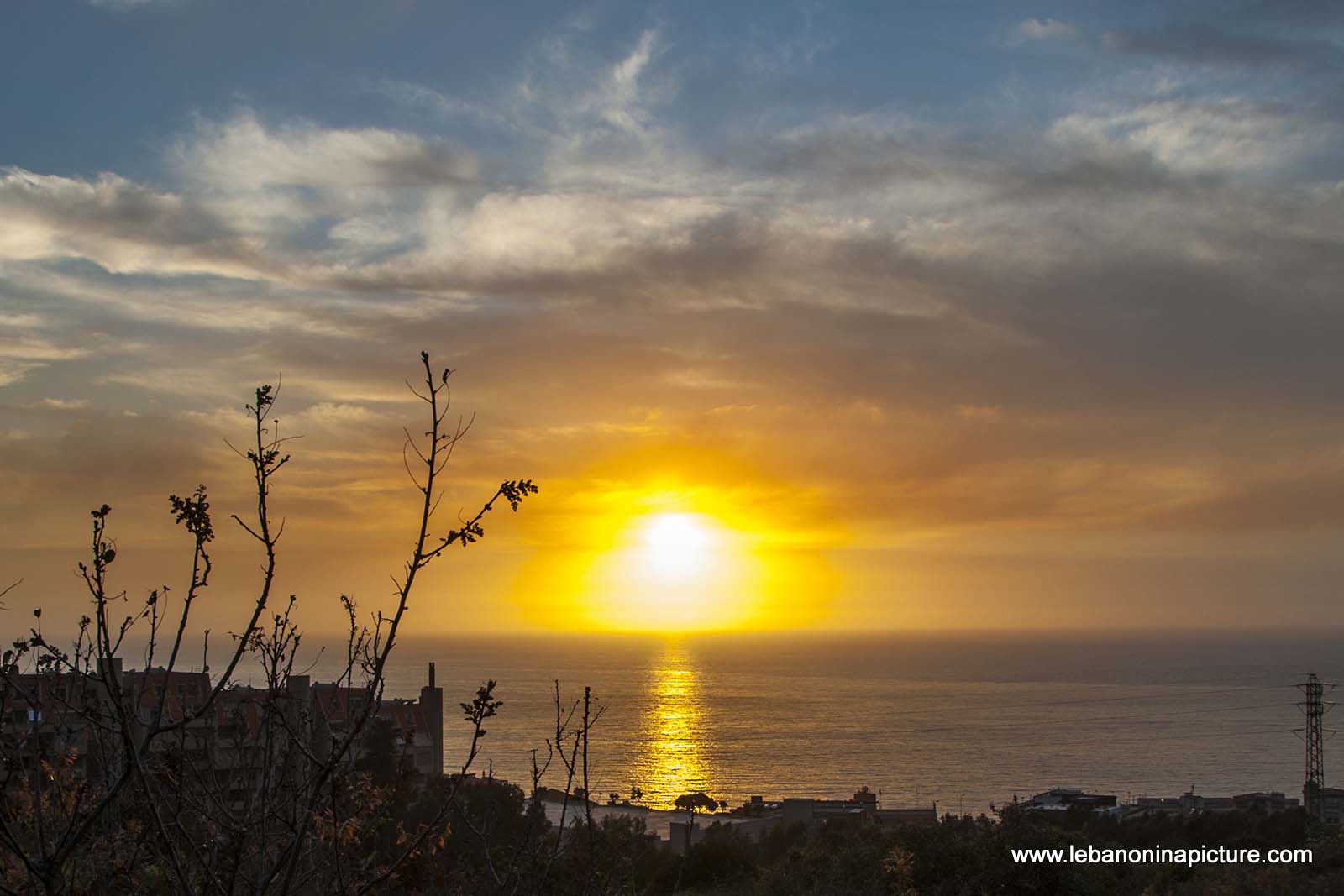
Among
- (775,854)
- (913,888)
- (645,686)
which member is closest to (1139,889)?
(913,888)

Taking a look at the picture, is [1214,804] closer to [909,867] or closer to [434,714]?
[434,714]

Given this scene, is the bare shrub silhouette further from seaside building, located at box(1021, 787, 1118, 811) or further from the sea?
seaside building, located at box(1021, 787, 1118, 811)

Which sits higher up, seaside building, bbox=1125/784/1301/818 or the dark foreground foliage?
the dark foreground foliage

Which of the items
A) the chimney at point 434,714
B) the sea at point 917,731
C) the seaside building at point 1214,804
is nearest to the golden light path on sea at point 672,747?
the sea at point 917,731

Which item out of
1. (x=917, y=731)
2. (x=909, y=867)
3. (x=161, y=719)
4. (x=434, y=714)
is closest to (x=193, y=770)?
(x=161, y=719)

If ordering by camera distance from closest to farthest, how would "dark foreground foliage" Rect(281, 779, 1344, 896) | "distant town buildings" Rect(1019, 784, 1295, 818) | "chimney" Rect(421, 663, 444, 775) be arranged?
"dark foreground foliage" Rect(281, 779, 1344, 896)
"distant town buildings" Rect(1019, 784, 1295, 818)
"chimney" Rect(421, 663, 444, 775)

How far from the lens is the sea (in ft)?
213

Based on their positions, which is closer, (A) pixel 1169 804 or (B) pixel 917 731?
(A) pixel 1169 804

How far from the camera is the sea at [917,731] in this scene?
65062mm

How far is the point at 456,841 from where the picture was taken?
19047mm

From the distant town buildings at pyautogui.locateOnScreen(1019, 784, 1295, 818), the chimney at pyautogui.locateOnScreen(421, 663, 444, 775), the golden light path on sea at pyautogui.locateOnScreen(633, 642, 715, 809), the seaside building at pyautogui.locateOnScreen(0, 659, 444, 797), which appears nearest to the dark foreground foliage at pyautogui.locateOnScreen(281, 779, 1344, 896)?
the seaside building at pyautogui.locateOnScreen(0, 659, 444, 797)

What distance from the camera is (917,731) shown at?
95062 millimetres

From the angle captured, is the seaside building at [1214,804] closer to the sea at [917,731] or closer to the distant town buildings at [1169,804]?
the distant town buildings at [1169,804]

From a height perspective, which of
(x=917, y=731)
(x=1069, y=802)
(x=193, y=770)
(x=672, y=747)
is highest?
(x=193, y=770)
